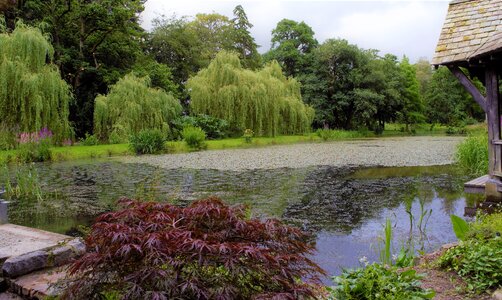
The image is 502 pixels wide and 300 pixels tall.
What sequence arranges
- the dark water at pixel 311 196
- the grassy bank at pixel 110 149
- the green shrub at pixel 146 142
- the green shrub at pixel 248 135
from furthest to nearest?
the green shrub at pixel 248 135 → the green shrub at pixel 146 142 → the grassy bank at pixel 110 149 → the dark water at pixel 311 196

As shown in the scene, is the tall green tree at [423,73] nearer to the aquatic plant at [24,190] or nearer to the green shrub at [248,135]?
the green shrub at [248,135]

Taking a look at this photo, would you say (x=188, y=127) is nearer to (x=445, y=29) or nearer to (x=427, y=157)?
(x=427, y=157)

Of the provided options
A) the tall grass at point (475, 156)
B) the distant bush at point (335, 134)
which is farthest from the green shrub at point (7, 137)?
the distant bush at point (335, 134)

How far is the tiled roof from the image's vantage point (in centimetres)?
679

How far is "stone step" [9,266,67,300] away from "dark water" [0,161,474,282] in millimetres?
2372

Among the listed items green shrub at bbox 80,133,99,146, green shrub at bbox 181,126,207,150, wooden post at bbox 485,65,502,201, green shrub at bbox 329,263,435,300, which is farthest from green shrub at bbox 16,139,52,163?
green shrub at bbox 329,263,435,300

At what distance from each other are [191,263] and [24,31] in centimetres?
1700

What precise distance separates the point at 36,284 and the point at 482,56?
20.9ft

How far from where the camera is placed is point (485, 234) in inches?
152

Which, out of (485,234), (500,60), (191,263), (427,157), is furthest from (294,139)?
(191,263)

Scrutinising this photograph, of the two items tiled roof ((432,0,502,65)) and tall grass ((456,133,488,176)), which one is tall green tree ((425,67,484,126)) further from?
tiled roof ((432,0,502,65))

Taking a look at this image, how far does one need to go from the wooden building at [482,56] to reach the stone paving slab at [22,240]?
608 centimetres

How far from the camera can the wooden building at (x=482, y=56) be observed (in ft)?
21.2

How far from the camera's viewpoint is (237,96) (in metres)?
23.9
